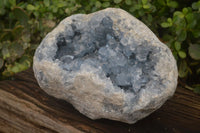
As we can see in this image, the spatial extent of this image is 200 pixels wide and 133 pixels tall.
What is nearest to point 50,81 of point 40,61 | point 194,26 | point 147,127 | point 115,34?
point 40,61

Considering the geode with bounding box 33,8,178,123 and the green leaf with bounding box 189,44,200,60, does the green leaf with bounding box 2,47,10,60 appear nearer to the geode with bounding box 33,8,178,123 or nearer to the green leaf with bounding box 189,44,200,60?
the geode with bounding box 33,8,178,123

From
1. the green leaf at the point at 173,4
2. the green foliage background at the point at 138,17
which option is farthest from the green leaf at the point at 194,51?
the green leaf at the point at 173,4

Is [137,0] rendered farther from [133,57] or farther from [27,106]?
[27,106]

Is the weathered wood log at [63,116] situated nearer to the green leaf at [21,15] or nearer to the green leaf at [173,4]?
the green leaf at [173,4]

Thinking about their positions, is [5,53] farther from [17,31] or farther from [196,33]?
[196,33]

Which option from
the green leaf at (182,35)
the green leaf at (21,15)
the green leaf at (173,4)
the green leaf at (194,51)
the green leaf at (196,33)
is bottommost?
the green leaf at (21,15)

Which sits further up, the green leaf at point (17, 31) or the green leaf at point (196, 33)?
the green leaf at point (196, 33)
